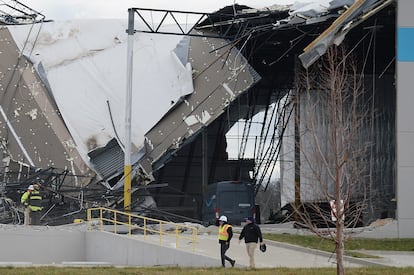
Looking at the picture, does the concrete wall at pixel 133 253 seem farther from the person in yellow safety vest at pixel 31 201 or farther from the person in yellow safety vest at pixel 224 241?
the person in yellow safety vest at pixel 31 201

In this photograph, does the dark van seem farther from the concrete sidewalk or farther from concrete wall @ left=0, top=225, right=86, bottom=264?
concrete wall @ left=0, top=225, right=86, bottom=264

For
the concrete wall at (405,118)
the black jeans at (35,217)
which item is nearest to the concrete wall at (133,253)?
the black jeans at (35,217)

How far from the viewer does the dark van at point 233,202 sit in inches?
1363

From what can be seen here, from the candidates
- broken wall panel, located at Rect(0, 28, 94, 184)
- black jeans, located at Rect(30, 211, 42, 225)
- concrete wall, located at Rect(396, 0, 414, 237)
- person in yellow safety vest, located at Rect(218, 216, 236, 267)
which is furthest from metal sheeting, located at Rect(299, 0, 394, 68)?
black jeans, located at Rect(30, 211, 42, 225)

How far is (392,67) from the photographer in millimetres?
40500

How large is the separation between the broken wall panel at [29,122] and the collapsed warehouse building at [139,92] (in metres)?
0.05

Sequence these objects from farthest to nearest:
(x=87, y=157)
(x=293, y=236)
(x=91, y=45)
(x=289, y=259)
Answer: (x=91, y=45)
(x=87, y=157)
(x=293, y=236)
(x=289, y=259)

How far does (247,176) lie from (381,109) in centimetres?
1115

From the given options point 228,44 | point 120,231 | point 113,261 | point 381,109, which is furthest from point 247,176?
point 113,261

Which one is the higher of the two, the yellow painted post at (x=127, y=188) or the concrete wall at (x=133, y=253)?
the yellow painted post at (x=127, y=188)

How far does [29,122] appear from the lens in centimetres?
3722

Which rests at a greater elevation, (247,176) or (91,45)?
(91,45)

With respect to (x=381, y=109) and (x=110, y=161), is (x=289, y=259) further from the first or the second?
(x=381, y=109)

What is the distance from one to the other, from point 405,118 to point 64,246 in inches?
552
